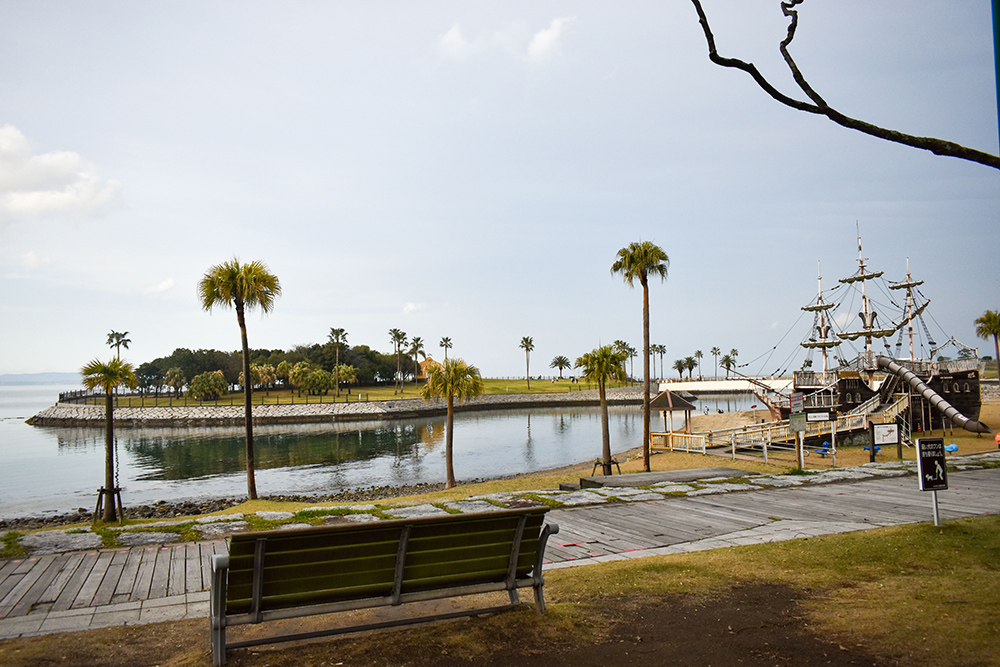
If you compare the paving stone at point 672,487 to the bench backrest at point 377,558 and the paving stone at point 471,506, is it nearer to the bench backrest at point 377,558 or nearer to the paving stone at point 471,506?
the paving stone at point 471,506

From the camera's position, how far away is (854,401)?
1649 inches

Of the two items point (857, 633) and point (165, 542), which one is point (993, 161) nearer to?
point (857, 633)

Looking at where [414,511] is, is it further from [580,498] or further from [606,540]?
[606,540]

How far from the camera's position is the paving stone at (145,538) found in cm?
830

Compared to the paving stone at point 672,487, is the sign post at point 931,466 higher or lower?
higher

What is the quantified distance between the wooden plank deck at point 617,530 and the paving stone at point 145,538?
12.0 inches

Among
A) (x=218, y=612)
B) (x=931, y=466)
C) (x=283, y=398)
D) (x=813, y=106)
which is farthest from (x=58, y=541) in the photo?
(x=283, y=398)

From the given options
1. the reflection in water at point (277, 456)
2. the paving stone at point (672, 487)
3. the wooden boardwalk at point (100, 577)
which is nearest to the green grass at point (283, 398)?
the reflection in water at point (277, 456)

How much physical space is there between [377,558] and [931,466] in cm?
795

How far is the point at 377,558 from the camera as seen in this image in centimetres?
457

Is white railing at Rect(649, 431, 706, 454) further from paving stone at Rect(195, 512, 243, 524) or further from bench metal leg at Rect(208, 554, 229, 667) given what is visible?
bench metal leg at Rect(208, 554, 229, 667)

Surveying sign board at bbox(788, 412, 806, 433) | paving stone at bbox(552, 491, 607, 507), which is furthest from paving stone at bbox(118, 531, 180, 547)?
sign board at bbox(788, 412, 806, 433)

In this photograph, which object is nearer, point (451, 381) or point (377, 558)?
point (377, 558)

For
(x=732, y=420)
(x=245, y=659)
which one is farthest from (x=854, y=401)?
(x=245, y=659)
